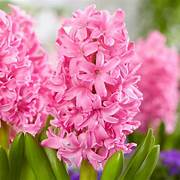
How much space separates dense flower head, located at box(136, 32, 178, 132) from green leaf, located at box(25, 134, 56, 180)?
122 cm

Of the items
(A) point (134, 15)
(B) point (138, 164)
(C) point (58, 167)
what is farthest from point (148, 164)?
(A) point (134, 15)

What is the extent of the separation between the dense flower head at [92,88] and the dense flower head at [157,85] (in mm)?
1240

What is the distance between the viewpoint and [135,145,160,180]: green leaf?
90 centimetres

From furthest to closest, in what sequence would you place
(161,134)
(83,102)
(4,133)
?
(161,134)
(4,133)
(83,102)

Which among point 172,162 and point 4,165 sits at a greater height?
point 4,165

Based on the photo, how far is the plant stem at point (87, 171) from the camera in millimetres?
925

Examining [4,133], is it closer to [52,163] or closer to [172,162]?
[52,163]

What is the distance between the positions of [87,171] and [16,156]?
0.11m

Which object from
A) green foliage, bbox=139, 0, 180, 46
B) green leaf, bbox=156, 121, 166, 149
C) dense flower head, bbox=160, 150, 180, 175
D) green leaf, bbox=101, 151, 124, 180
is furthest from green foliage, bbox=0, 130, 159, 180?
green foliage, bbox=139, 0, 180, 46

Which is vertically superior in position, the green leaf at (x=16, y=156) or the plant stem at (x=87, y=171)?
the green leaf at (x=16, y=156)

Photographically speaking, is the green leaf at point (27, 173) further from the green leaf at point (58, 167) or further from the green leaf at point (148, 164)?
the green leaf at point (148, 164)

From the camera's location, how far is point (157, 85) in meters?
2.16

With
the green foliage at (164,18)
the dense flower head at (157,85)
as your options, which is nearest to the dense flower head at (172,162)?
the dense flower head at (157,85)

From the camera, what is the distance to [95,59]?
0.89 metres
